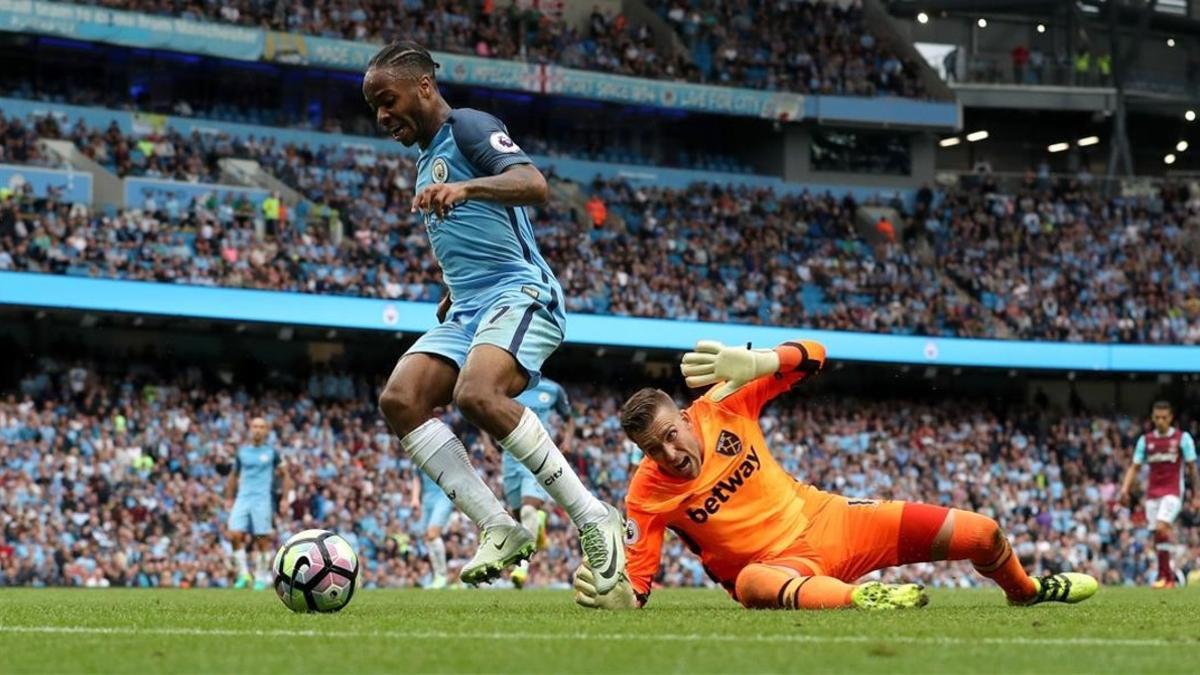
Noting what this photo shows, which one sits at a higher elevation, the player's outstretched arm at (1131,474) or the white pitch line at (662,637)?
the white pitch line at (662,637)

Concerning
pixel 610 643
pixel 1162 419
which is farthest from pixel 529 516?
pixel 610 643

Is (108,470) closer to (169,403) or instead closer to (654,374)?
(169,403)

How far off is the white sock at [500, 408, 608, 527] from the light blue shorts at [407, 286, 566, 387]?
348 millimetres

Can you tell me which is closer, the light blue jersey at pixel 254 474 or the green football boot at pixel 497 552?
the green football boot at pixel 497 552

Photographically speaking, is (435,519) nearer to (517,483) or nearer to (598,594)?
(517,483)

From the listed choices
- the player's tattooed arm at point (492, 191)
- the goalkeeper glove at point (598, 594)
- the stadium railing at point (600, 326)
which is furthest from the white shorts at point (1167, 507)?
the player's tattooed arm at point (492, 191)

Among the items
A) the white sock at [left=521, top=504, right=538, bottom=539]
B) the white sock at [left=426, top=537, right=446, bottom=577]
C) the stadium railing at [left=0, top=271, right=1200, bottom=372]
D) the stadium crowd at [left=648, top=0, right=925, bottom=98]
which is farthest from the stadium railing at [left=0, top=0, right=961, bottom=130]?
the white sock at [left=521, top=504, right=538, bottom=539]

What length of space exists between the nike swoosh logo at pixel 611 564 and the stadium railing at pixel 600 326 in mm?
21421

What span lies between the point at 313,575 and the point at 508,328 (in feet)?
5.20

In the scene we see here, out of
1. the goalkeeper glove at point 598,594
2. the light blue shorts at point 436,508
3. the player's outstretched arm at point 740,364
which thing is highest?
the player's outstretched arm at point 740,364

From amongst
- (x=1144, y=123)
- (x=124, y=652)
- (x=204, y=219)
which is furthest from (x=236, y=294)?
(x=1144, y=123)

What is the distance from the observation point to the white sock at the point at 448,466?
8.75m

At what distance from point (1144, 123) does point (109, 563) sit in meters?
37.5

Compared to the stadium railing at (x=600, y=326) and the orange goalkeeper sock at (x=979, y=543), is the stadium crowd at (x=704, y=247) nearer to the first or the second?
the stadium railing at (x=600, y=326)
